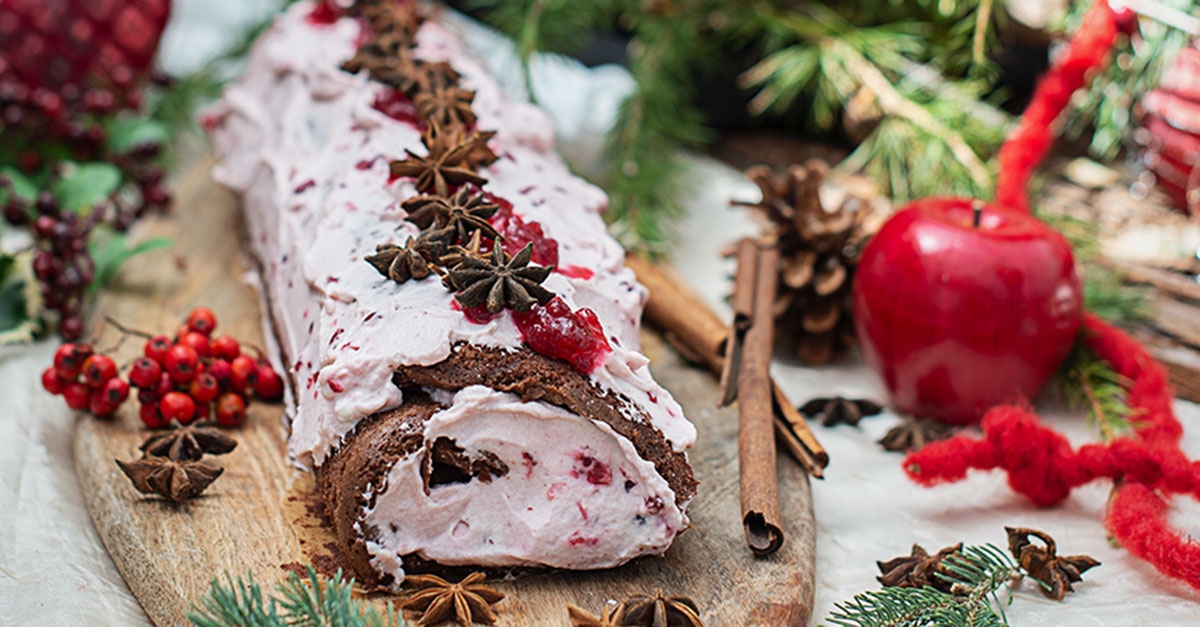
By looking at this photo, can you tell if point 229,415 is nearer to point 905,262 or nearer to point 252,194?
point 252,194

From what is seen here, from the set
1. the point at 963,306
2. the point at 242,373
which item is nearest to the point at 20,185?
the point at 242,373

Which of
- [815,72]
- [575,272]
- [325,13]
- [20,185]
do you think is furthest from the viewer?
[815,72]

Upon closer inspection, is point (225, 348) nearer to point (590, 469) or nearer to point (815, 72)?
point (590, 469)

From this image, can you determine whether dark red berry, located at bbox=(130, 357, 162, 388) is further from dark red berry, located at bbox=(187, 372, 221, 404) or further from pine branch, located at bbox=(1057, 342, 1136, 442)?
pine branch, located at bbox=(1057, 342, 1136, 442)

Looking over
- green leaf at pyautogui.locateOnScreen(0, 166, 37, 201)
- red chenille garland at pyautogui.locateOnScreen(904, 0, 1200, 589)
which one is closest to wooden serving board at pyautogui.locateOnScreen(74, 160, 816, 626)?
red chenille garland at pyautogui.locateOnScreen(904, 0, 1200, 589)

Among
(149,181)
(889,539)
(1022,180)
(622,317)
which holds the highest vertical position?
(1022,180)

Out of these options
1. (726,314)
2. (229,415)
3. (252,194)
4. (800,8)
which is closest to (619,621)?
(229,415)
